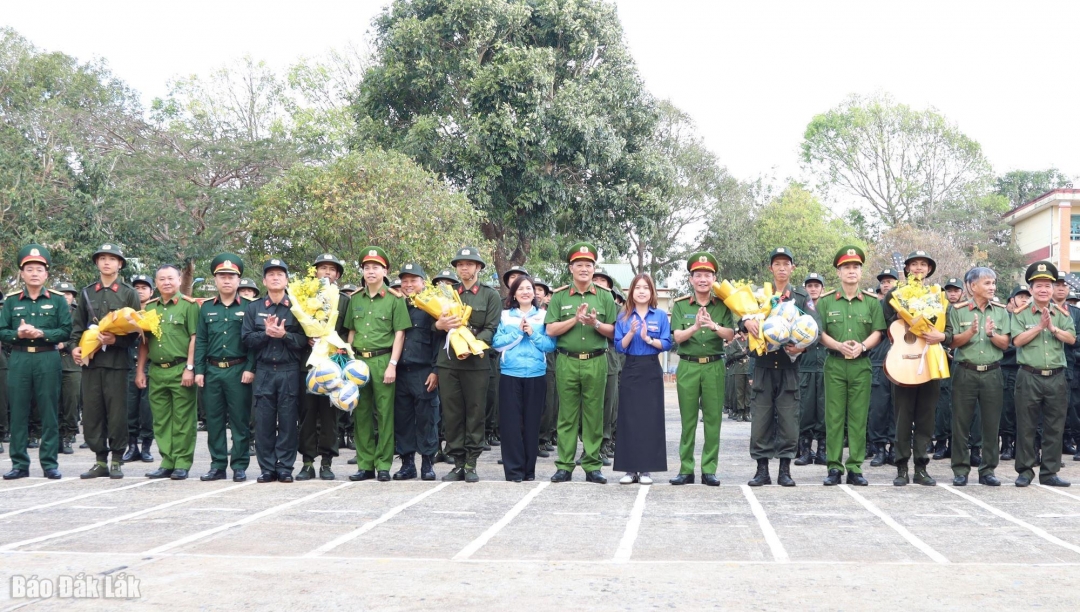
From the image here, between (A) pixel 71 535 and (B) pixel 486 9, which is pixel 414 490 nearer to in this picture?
(A) pixel 71 535

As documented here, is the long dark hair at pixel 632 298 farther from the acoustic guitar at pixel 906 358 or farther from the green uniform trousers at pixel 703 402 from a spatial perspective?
the acoustic guitar at pixel 906 358

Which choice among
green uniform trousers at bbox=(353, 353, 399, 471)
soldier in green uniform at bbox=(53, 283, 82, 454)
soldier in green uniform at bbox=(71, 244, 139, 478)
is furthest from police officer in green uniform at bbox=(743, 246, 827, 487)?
soldier in green uniform at bbox=(53, 283, 82, 454)

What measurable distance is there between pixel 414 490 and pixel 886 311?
14.4 ft

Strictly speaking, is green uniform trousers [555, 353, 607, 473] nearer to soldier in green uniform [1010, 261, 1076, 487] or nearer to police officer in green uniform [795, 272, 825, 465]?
police officer in green uniform [795, 272, 825, 465]

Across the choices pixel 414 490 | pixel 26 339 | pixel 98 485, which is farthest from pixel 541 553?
pixel 26 339

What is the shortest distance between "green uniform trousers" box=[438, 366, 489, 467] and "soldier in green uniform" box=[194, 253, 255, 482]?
177 centimetres

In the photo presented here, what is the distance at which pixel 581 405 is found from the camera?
9672 mm

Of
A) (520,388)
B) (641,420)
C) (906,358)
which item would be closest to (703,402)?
(641,420)

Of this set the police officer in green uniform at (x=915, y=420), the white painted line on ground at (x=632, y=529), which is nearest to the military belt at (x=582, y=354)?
the white painted line on ground at (x=632, y=529)

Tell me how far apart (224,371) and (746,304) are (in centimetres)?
469

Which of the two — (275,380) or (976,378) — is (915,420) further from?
(275,380)

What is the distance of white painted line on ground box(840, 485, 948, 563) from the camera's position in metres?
6.32

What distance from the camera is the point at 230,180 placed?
3173 centimetres

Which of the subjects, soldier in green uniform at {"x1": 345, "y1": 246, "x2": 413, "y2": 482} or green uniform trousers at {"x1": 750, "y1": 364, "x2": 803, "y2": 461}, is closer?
green uniform trousers at {"x1": 750, "y1": 364, "x2": 803, "y2": 461}
